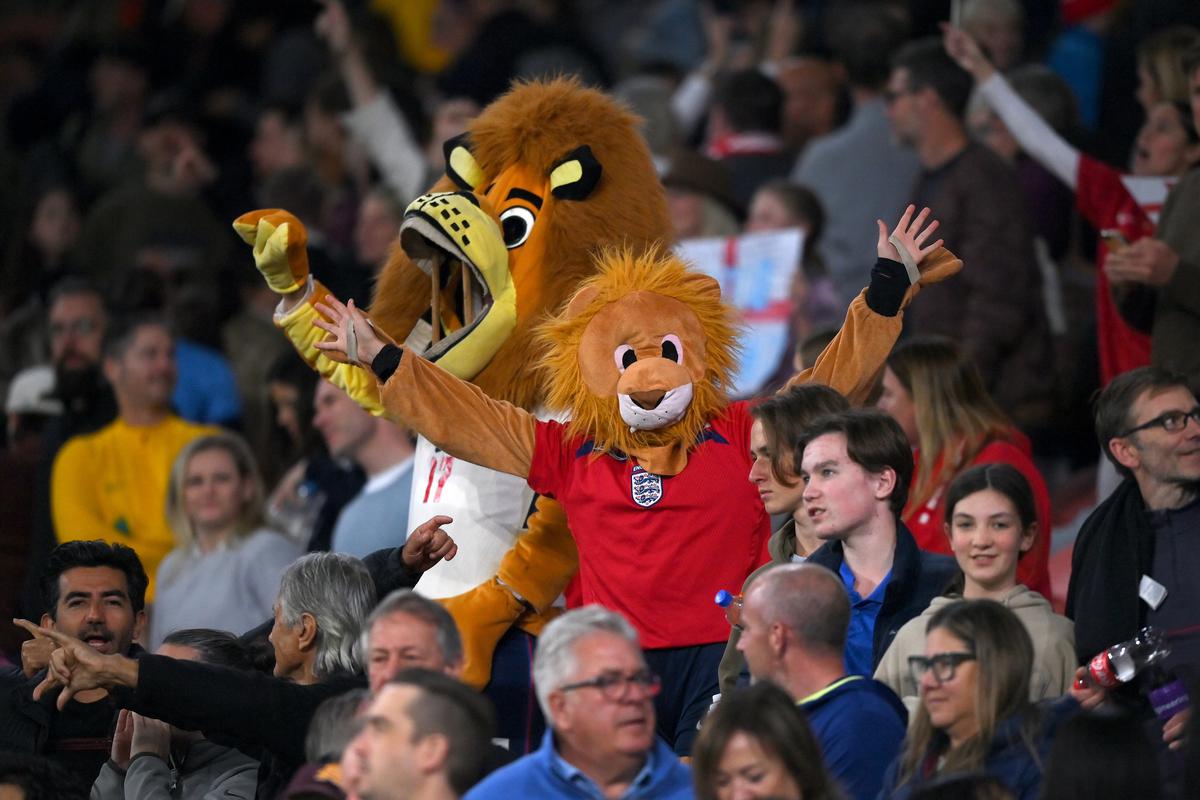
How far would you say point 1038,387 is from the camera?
7.93 metres

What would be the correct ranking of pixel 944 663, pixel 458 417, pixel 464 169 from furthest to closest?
pixel 464 169, pixel 458 417, pixel 944 663

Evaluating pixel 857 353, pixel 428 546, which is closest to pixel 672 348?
pixel 857 353

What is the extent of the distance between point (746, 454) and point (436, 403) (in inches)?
32.0

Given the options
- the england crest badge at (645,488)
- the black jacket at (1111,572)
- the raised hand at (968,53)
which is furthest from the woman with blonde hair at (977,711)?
the raised hand at (968,53)

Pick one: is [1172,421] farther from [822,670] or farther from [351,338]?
[351,338]

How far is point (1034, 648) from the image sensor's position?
5.41 meters

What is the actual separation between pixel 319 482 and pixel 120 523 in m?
0.75

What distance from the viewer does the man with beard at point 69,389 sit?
820cm

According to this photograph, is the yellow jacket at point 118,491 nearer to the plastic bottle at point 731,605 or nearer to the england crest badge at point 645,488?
the england crest badge at point 645,488

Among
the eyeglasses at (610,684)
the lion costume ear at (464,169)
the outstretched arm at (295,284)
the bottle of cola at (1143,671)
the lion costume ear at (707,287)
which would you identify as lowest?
the eyeglasses at (610,684)

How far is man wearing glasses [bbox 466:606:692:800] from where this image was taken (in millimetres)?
4609

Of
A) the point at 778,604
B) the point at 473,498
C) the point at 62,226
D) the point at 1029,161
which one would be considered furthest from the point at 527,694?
the point at 62,226

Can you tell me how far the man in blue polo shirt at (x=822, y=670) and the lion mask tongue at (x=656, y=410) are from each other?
823 millimetres

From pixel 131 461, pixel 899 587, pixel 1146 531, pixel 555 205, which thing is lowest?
pixel 899 587
